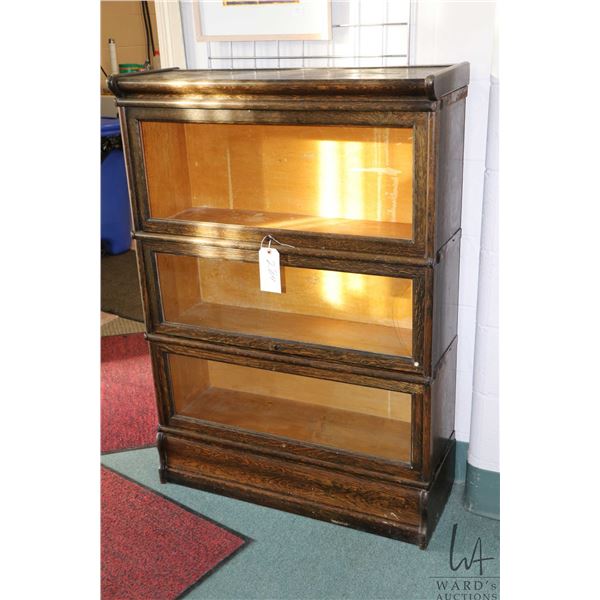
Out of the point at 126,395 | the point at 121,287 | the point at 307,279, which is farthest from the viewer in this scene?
the point at 121,287

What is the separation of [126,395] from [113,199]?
213 centimetres

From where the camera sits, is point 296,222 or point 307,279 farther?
point 307,279

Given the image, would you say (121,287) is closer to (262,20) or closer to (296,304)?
(296,304)

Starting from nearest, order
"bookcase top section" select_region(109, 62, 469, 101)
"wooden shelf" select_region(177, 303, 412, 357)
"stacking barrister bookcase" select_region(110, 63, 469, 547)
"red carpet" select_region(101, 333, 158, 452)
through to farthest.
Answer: "bookcase top section" select_region(109, 62, 469, 101)
"stacking barrister bookcase" select_region(110, 63, 469, 547)
"wooden shelf" select_region(177, 303, 412, 357)
"red carpet" select_region(101, 333, 158, 452)

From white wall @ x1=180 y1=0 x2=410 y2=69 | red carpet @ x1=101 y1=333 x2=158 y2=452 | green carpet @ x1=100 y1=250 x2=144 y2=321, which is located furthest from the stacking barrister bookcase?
green carpet @ x1=100 y1=250 x2=144 y2=321

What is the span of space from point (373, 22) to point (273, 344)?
3.43ft

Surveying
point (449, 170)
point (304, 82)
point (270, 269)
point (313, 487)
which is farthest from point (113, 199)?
point (449, 170)

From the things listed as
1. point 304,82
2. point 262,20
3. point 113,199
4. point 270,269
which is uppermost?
point 262,20

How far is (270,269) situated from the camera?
209 cm

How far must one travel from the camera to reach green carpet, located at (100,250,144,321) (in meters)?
4.09

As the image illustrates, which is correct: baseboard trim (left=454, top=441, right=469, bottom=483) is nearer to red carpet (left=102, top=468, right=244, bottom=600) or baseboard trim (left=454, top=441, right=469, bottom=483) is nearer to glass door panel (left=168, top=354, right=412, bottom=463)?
glass door panel (left=168, top=354, right=412, bottom=463)

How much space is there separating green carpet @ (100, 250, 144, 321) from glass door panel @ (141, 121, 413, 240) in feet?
5.89
